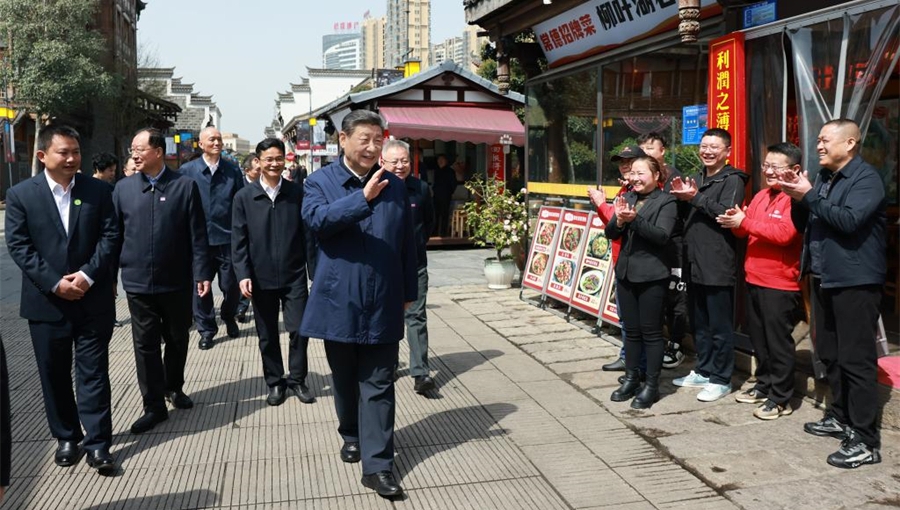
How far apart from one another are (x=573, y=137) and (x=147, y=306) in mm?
6021

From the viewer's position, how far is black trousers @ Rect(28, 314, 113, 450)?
14.6 feet

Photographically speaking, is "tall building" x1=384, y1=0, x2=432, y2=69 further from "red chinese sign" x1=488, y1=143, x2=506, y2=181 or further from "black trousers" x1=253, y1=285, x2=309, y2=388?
"black trousers" x1=253, y1=285, x2=309, y2=388

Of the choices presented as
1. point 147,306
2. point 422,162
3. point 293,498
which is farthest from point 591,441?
point 422,162

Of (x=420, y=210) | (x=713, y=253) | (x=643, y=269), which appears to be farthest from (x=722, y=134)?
(x=420, y=210)

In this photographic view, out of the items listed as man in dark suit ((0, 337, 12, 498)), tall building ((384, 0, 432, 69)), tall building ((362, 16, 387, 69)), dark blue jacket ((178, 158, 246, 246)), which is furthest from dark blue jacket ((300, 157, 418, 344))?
tall building ((362, 16, 387, 69))

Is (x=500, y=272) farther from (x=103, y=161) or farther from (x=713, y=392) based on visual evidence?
(x=713, y=392)

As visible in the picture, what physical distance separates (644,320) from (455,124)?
11.8 m

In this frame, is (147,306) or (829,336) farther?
(147,306)

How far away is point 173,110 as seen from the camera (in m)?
49.7

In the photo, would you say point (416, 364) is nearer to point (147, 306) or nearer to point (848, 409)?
point (147, 306)

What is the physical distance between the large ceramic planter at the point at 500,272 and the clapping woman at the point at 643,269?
17.0 feet

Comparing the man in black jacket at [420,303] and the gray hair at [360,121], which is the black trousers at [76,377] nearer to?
the gray hair at [360,121]

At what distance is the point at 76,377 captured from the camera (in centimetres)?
452

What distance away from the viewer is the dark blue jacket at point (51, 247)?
4383 mm
